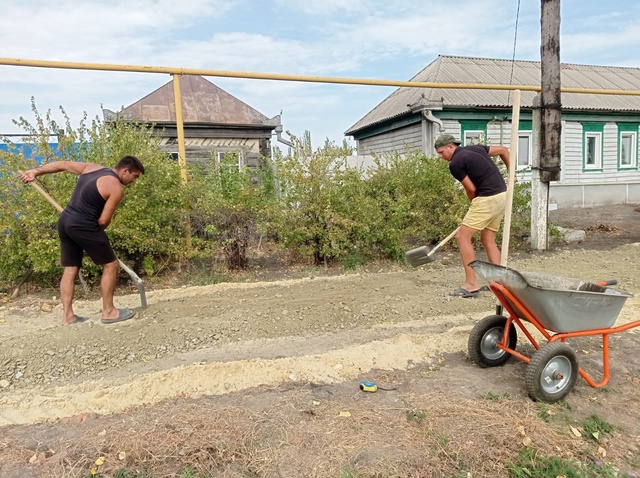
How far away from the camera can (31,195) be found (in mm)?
4977

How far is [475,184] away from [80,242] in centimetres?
389

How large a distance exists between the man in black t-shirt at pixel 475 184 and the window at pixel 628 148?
577 inches

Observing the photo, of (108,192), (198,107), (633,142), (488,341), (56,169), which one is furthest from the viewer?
(633,142)

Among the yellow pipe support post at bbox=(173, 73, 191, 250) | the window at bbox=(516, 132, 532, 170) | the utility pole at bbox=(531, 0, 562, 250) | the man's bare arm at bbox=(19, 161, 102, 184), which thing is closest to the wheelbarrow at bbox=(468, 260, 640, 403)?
the man's bare arm at bbox=(19, 161, 102, 184)

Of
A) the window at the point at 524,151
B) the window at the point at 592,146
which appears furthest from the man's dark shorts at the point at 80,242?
the window at the point at 592,146

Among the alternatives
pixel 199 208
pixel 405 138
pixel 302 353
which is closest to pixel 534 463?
pixel 302 353

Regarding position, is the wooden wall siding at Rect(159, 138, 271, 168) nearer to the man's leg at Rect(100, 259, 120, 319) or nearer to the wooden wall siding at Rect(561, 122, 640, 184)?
the man's leg at Rect(100, 259, 120, 319)

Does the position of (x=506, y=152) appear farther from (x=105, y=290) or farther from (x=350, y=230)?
(x=105, y=290)

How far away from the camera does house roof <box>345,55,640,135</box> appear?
1406 centimetres

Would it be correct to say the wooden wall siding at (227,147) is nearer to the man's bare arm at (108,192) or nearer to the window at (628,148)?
the man's bare arm at (108,192)

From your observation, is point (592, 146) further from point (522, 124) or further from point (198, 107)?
point (198, 107)

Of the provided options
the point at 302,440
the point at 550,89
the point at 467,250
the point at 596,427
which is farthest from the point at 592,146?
the point at 302,440

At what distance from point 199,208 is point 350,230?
203cm

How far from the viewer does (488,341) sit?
134 inches
